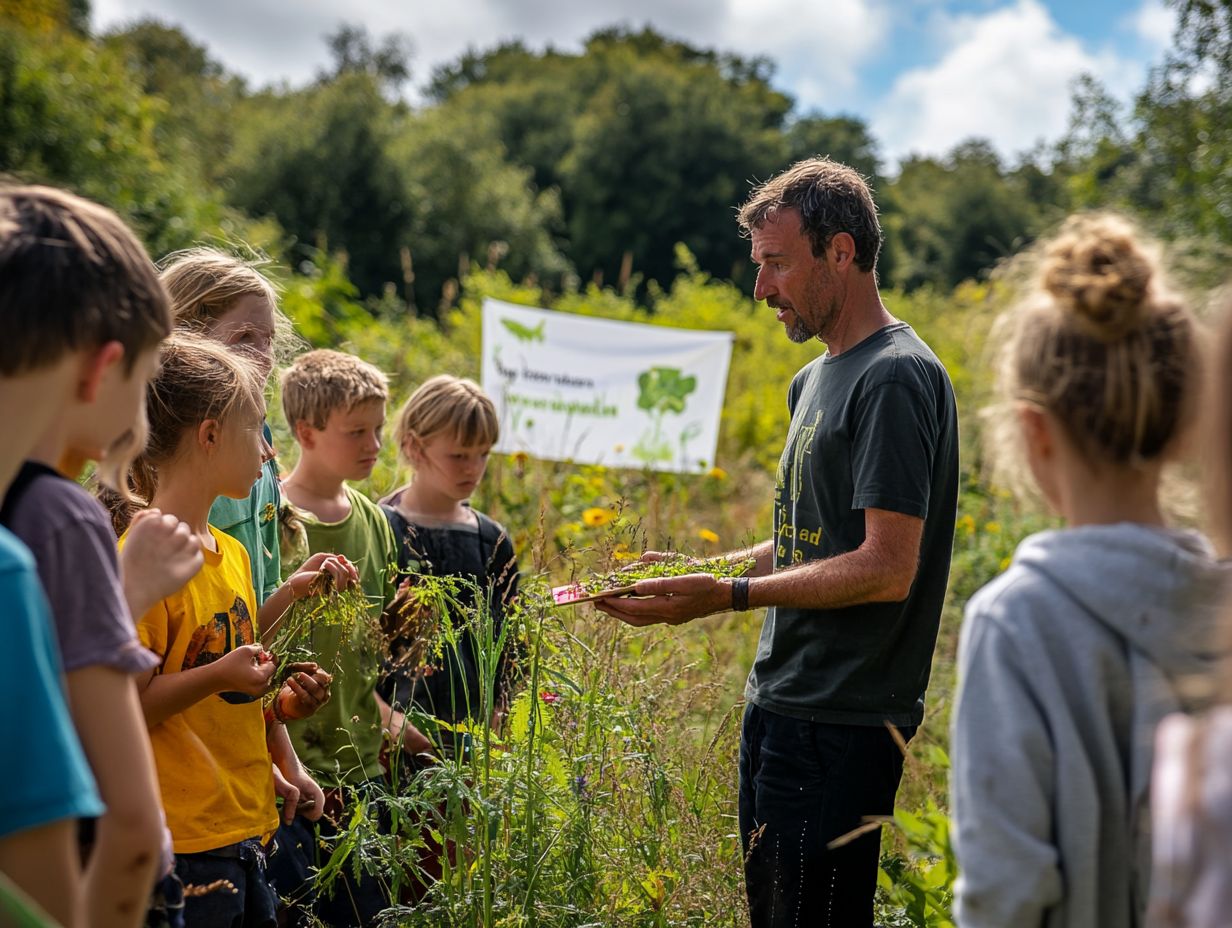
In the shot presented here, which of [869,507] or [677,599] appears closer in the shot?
[869,507]

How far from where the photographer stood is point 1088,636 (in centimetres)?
141

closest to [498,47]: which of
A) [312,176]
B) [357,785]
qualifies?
[312,176]

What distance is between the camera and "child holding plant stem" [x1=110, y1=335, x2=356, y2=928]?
6.63ft

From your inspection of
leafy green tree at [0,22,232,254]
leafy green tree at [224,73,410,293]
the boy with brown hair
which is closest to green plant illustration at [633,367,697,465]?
the boy with brown hair

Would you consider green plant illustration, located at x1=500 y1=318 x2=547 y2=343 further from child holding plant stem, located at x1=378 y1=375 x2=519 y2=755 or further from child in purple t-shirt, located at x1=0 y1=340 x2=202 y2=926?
child in purple t-shirt, located at x1=0 y1=340 x2=202 y2=926

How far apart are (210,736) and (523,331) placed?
4614 millimetres

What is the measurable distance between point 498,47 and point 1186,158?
51.9 meters

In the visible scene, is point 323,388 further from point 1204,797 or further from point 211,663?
point 1204,797

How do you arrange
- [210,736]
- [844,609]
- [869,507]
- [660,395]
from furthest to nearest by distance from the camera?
[660,395] < [844,609] < [869,507] < [210,736]

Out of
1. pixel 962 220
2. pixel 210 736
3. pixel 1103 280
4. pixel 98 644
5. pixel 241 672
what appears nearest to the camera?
pixel 98 644

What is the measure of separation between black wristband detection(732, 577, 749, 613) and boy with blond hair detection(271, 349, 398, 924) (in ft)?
2.81

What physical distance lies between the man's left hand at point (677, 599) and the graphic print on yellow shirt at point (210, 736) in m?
Result: 0.83

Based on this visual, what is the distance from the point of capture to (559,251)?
30.2 meters

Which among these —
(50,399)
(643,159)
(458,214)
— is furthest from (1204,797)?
(643,159)
